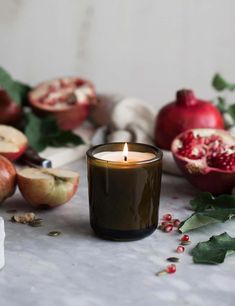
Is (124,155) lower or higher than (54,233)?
higher

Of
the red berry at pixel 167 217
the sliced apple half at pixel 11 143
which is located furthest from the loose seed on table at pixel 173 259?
the sliced apple half at pixel 11 143

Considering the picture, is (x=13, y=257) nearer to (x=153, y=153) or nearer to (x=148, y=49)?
(x=153, y=153)

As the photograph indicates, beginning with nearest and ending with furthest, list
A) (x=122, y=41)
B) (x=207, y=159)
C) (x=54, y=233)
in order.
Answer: (x=54, y=233)
(x=207, y=159)
(x=122, y=41)

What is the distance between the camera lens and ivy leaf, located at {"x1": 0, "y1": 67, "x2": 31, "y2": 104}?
1276mm

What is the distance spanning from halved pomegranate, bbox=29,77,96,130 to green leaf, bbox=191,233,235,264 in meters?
0.58

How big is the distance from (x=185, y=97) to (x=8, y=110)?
33 cm

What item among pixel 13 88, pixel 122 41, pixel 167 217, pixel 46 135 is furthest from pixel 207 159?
pixel 122 41

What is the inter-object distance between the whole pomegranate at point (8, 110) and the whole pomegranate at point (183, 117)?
0.88ft

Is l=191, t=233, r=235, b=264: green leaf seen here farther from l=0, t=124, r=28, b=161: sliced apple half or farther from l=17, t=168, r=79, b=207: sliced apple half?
l=0, t=124, r=28, b=161: sliced apple half

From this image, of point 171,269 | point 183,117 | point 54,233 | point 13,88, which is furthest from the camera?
point 13,88

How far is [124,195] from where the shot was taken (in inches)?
32.8

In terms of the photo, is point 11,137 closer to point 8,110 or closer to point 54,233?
point 8,110

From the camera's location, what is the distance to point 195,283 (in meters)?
0.75

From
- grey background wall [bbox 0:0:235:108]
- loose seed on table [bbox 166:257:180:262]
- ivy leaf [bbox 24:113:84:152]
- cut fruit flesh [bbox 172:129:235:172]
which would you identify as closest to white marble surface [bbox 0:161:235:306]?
loose seed on table [bbox 166:257:180:262]
